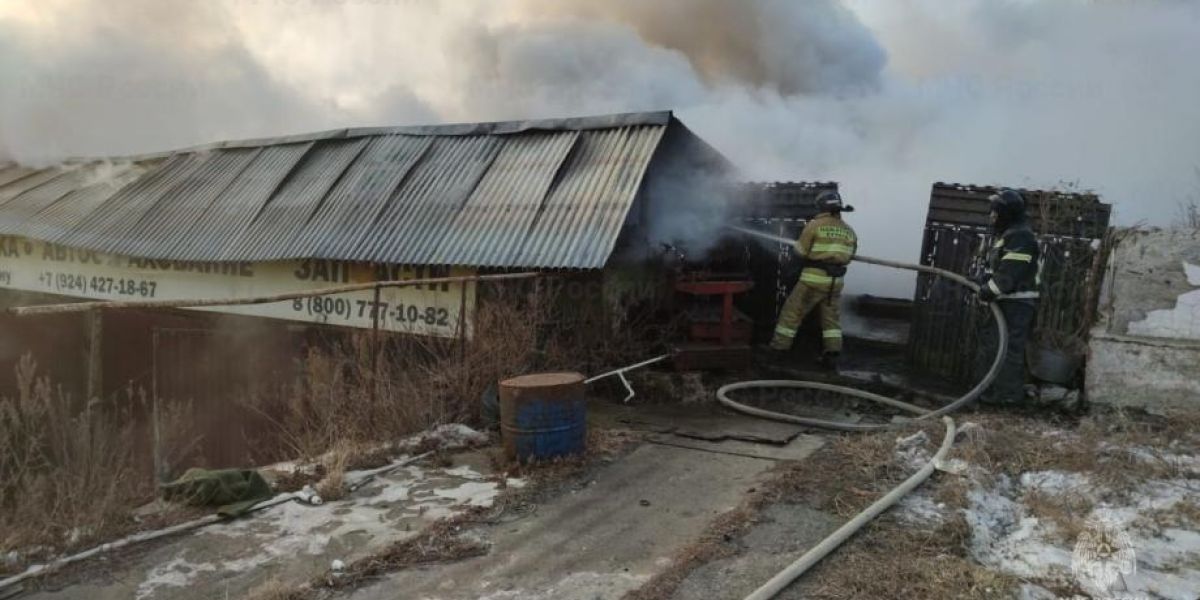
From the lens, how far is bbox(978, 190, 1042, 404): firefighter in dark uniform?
6.57m

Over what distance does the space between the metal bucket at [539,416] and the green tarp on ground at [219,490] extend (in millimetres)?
1669

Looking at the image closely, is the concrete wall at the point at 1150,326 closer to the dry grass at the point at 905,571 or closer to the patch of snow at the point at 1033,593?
the dry grass at the point at 905,571

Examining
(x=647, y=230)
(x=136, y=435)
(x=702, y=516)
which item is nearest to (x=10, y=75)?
(x=136, y=435)

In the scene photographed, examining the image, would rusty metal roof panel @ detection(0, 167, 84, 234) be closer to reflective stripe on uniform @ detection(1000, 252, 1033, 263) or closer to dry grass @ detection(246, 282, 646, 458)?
dry grass @ detection(246, 282, 646, 458)

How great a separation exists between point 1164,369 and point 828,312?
2.97 meters

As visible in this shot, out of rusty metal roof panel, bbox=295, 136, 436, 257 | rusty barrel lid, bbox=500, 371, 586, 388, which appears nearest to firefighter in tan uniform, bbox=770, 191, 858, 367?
rusty barrel lid, bbox=500, 371, 586, 388

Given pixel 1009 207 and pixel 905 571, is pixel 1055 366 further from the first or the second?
pixel 905 571

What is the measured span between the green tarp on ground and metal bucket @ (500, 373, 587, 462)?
1.67 m

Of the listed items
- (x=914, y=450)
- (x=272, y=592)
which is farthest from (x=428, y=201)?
(x=914, y=450)

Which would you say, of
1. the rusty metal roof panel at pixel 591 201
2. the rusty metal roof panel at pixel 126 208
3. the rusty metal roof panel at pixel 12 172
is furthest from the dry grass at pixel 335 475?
the rusty metal roof panel at pixel 12 172

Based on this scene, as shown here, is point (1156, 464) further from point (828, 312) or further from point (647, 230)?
point (647, 230)

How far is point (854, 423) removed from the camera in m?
6.70

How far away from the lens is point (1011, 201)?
664 cm

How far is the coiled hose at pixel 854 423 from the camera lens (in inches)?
136
